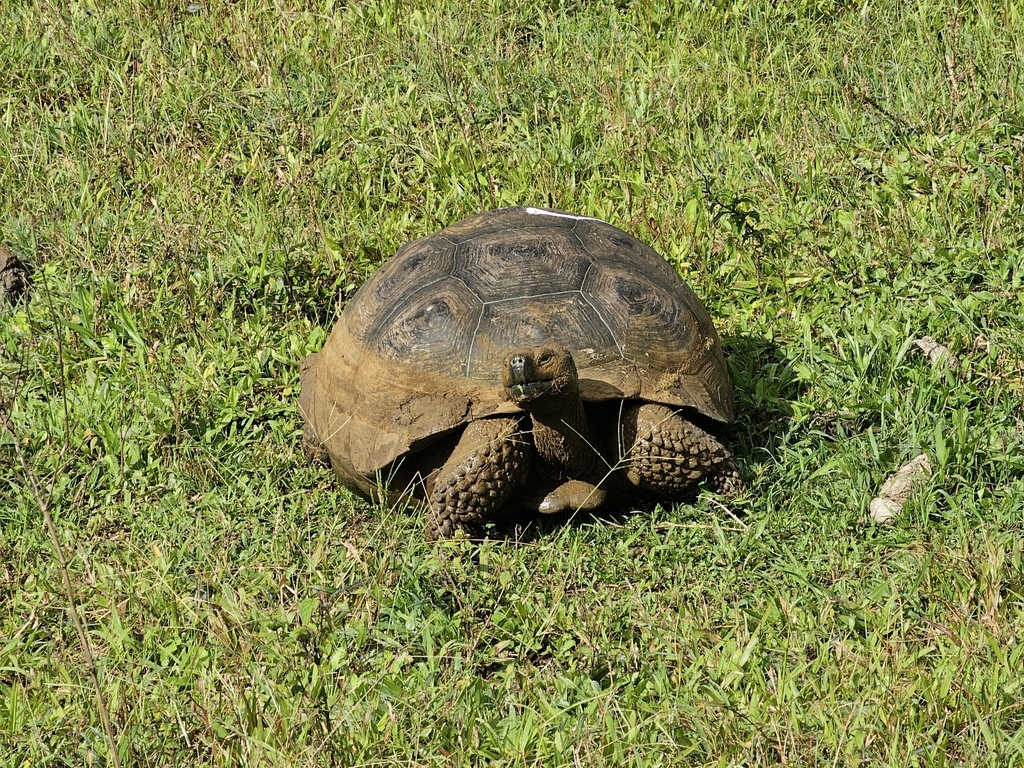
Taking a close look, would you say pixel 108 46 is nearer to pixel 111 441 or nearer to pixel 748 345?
pixel 111 441

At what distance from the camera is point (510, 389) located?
3486mm

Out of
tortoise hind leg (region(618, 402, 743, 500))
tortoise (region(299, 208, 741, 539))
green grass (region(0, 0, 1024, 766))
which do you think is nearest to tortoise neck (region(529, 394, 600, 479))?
tortoise (region(299, 208, 741, 539))

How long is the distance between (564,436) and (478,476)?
0.31 m

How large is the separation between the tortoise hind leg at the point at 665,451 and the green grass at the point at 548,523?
0.13 metres

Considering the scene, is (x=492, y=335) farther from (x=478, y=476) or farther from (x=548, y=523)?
(x=548, y=523)

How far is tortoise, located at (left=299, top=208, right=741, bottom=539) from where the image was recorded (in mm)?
3684

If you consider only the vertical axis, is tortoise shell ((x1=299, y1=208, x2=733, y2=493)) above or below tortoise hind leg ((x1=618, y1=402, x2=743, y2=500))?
above

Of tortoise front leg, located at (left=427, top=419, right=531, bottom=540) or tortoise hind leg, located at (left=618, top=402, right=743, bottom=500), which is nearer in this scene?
tortoise front leg, located at (left=427, top=419, right=531, bottom=540)

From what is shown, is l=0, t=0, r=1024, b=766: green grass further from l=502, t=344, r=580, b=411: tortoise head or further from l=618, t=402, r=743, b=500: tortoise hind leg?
l=502, t=344, r=580, b=411: tortoise head

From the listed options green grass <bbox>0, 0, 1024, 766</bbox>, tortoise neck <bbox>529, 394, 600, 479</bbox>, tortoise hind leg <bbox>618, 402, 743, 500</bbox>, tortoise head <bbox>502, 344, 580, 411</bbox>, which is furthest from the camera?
tortoise hind leg <bbox>618, 402, 743, 500</bbox>

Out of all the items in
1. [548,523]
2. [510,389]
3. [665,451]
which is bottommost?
[548,523]

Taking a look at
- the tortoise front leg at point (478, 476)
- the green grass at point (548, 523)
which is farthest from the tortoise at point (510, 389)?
the green grass at point (548, 523)

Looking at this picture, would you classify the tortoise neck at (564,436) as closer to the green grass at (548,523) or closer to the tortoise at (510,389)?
the tortoise at (510,389)

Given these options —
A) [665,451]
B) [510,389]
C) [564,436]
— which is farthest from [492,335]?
[665,451]
